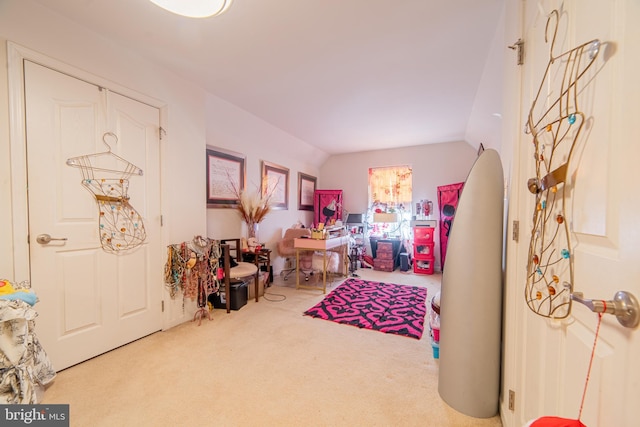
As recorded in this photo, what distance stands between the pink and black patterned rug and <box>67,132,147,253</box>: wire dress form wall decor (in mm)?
2042

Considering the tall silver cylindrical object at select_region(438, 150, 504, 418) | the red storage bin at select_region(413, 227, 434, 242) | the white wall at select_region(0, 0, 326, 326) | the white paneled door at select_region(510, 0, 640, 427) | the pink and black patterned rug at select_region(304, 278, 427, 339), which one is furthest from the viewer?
the red storage bin at select_region(413, 227, 434, 242)

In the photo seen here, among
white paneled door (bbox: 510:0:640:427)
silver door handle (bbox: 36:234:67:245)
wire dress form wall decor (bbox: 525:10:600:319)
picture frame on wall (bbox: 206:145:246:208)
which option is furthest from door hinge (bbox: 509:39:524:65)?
picture frame on wall (bbox: 206:145:246:208)

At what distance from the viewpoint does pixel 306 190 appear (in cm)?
582

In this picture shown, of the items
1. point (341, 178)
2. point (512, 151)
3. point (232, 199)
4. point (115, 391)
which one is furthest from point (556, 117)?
point (341, 178)

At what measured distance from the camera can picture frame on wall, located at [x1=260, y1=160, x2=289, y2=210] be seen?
446 cm

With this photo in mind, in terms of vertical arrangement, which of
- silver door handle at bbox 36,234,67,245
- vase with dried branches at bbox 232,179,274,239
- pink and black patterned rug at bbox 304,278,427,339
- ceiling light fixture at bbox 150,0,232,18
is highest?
ceiling light fixture at bbox 150,0,232,18

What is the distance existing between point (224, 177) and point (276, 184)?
50.1 inches

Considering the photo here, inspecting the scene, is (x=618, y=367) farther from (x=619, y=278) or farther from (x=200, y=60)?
(x=200, y=60)

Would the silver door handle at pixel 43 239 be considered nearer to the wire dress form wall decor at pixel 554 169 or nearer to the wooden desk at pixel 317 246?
the wooden desk at pixel 317 246

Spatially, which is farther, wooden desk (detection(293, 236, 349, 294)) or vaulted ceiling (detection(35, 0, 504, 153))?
wooden desk (detection(293, 236, 349, 294))

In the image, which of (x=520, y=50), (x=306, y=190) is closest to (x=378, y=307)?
(x=520, y=50)

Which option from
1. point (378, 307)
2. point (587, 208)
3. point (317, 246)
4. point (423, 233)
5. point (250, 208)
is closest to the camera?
point (587, 208)

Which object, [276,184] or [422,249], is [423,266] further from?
[276,184]

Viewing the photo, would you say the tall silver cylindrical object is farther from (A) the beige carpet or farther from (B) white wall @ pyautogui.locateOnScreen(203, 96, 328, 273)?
(B) white wall @ pyautogui.locateOnScreen(203, 96, 328, 273)
